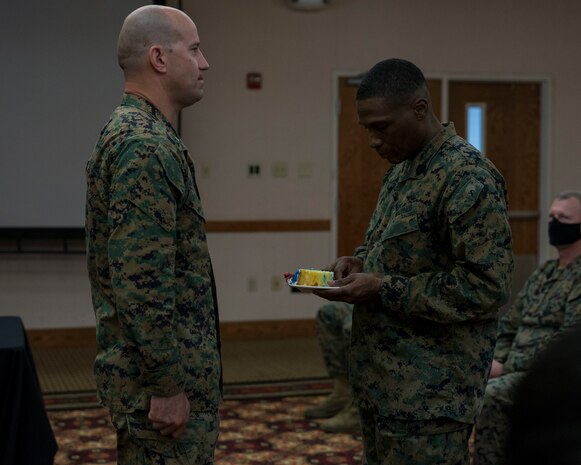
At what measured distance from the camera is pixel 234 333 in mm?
6961

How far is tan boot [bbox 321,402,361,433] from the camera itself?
4.28 metres

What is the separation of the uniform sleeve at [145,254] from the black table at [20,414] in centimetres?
138

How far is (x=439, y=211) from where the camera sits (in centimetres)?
192

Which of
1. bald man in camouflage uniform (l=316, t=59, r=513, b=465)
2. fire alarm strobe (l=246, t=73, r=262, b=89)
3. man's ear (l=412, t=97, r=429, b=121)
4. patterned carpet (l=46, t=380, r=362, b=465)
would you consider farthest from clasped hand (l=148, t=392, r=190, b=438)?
fire alarm strobe (l=246, t=73, r=262, b=89)

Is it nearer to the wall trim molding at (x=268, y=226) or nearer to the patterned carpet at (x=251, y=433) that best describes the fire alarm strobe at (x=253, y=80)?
the wall trim molding at (x=268, y=226)

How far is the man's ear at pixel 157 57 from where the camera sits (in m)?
1.87

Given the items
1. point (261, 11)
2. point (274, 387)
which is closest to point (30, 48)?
point (261, 11)

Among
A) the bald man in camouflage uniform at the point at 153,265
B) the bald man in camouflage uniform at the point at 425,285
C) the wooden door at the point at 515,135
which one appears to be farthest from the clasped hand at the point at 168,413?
the wooden door at the point at 515,135

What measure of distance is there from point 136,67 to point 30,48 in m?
4.64

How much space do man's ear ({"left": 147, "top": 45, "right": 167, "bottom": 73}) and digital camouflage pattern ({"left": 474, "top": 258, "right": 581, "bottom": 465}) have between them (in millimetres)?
1928

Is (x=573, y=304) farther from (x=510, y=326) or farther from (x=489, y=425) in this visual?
(x=489, y=425)

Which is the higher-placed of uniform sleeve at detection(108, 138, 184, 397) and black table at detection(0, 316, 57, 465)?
uniform sleeve at detection(108, 138, 184, 397)

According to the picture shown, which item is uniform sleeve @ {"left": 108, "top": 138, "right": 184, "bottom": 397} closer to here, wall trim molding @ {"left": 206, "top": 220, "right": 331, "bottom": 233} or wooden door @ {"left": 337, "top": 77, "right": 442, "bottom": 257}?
wall trim molding @ {"left": 206, "top": 220, "right": 331, "bottom": 233}

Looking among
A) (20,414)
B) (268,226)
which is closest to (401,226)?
(20,414)
